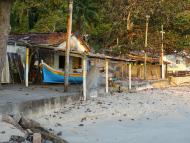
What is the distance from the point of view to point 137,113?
2041cm

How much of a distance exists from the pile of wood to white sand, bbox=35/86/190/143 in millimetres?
964

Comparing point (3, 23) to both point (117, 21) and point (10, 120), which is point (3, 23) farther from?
point (117, 21)

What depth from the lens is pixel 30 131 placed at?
13086 millimetres

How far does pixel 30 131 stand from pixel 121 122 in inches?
216

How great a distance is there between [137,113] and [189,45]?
36.4 meters

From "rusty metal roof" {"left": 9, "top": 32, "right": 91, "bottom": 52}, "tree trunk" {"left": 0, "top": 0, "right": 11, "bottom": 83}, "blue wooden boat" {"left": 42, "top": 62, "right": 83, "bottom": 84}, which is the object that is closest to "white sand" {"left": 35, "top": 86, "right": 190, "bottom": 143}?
"tree trunk" {"left": 0, "top": 0, "right": 11, "bottom": 83}

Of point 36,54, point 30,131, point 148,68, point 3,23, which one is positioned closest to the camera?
point 30,131

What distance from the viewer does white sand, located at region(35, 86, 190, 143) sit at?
14.5m

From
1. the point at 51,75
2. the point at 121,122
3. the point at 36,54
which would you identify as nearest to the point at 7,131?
the point at 121,122

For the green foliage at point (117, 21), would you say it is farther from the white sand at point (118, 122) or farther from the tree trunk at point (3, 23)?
the tree trunk at point (3, 23)

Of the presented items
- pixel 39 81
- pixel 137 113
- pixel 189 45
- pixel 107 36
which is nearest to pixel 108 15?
pixel 107 36

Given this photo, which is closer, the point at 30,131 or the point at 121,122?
the point at 30,131

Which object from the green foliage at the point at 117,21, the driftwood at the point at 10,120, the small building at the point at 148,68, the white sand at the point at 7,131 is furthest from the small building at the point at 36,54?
the small building at the point at 148,68

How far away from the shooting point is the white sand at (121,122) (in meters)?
14.5
